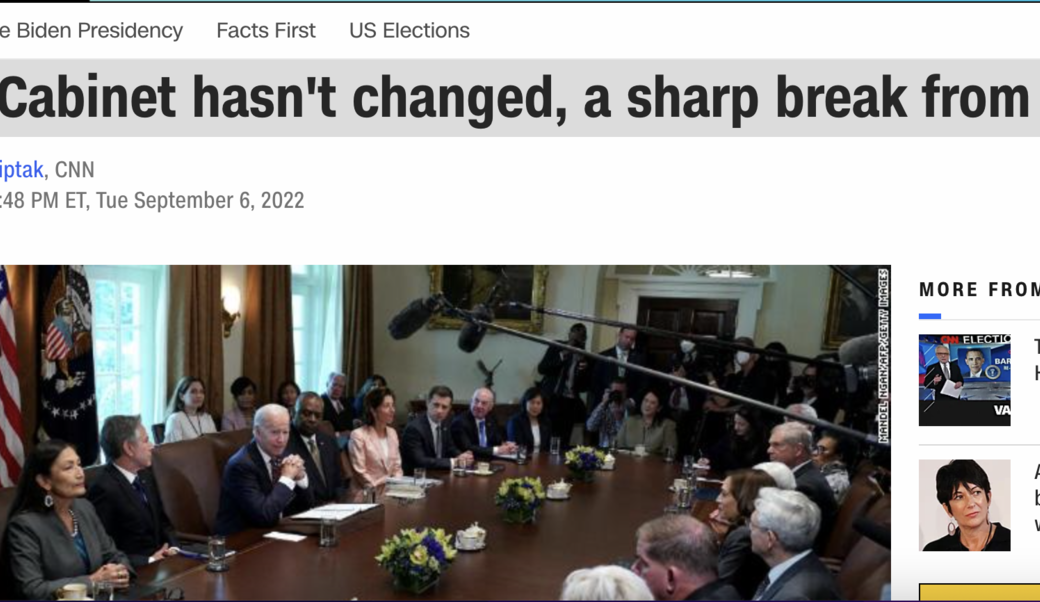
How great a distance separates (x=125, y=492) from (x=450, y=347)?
7067 millimetres

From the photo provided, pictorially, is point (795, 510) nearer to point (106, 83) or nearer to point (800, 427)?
point (800, 427)

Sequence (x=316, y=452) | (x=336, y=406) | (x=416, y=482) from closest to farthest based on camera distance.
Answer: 1. (x=416, y=482)
2. (x=316, y=452)
3. (x=336, y=406)

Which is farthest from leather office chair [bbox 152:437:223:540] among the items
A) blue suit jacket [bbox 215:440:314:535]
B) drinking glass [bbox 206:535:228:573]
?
drinking glass [bbox 206:535:228:573]

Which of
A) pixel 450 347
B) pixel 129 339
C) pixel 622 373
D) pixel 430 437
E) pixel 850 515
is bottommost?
pixel 850 515

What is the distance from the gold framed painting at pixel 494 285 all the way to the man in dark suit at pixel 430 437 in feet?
13.9

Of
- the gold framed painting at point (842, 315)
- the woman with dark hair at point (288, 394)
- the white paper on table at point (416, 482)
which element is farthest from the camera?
the gold framed painting at point (842, 315)

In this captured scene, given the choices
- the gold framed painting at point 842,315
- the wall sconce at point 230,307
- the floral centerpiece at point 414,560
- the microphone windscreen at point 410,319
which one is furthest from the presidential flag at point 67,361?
the gold framed painting at point 842,315

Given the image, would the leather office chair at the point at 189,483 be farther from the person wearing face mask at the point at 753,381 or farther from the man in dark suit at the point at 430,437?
the person wearing face mask at the point at 753,381

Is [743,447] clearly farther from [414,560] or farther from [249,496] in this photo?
[414,560]

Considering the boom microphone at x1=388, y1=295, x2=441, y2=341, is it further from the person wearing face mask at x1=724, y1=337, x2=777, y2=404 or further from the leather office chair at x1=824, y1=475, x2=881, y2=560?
the person wearing face mask at x1=724, y1=337, x2=777, y2=404

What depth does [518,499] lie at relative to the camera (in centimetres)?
382

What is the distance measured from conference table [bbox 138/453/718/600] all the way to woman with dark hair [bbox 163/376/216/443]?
287 cm

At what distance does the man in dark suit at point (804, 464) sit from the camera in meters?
4.07

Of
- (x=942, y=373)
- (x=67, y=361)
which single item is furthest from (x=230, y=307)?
(x=942, y=373)
